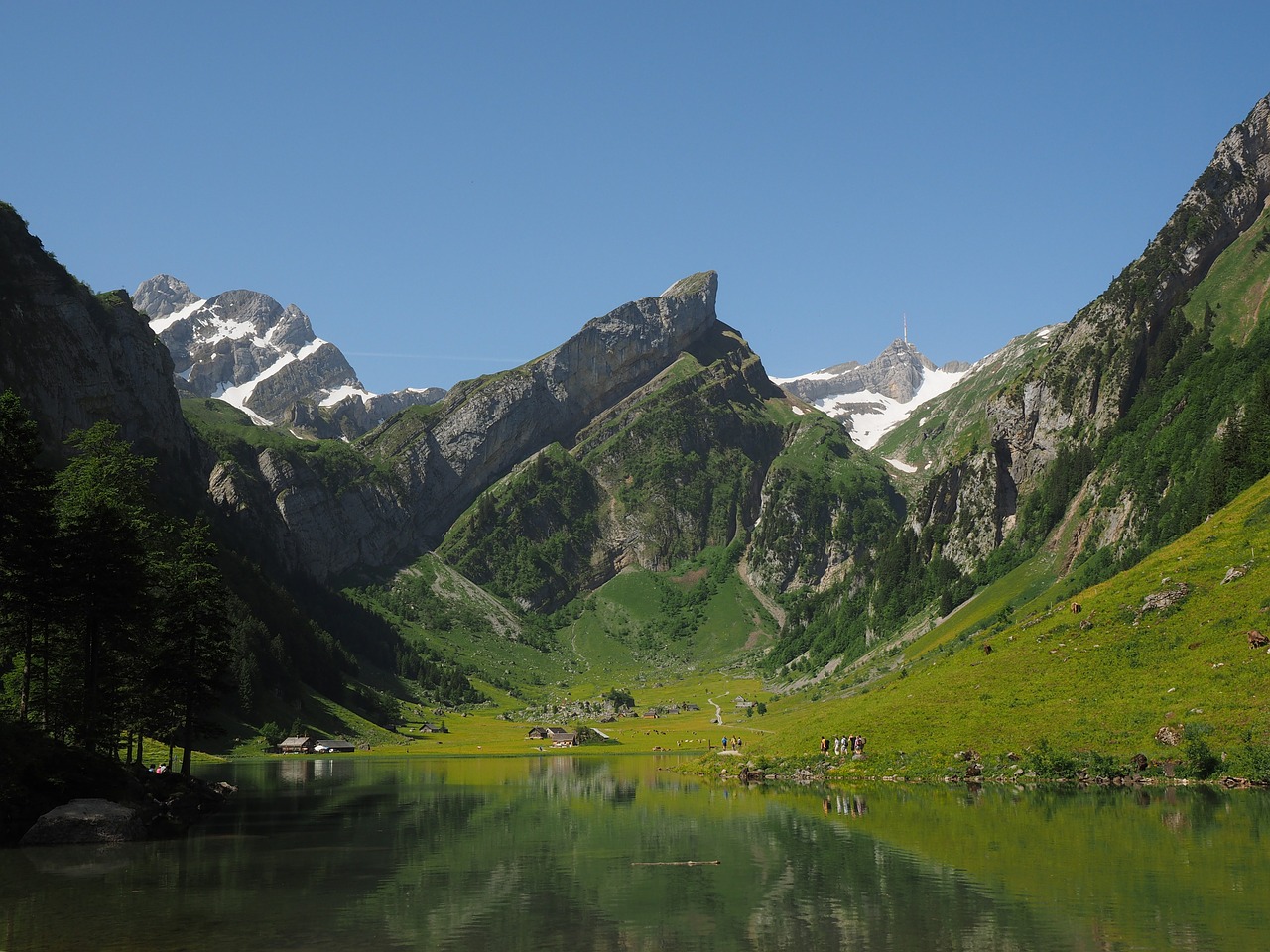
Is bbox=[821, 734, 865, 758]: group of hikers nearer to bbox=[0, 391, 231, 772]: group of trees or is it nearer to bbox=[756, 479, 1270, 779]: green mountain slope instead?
bbox=[756, 479, 1270, 779]: green mountain slope

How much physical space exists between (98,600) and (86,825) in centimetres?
1450

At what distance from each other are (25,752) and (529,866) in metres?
26.4

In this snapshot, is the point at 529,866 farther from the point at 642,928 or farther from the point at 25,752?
the point at 25,752

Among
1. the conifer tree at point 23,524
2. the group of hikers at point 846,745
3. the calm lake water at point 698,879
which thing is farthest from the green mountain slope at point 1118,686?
the conifer tree at point 23,524

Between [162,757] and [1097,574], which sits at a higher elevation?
[1097,574]

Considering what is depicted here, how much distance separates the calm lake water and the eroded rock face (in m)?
1.49

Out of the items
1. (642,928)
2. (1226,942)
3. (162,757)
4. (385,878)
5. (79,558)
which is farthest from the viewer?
(162,757)

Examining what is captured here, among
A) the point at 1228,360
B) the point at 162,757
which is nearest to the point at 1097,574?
Answer: the point at 1228,360

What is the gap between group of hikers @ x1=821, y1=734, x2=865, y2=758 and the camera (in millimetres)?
86250

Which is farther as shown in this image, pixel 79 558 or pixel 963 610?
pixel 963 610

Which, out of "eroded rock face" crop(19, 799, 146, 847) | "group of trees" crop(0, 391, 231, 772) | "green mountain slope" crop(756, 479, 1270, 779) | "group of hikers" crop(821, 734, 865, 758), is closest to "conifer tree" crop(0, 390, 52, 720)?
"group of trees" crop(0, 391, 231, 772)

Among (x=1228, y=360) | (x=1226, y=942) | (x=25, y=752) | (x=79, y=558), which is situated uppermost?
(x=1228, y=360)

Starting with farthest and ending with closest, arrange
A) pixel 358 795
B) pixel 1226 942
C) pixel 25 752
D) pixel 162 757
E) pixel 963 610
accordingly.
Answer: pixel 963 610 → pixel 162 757 → pixel 358 795 → pixel 25 752 → pixel 1226 942

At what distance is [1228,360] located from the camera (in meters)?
168
